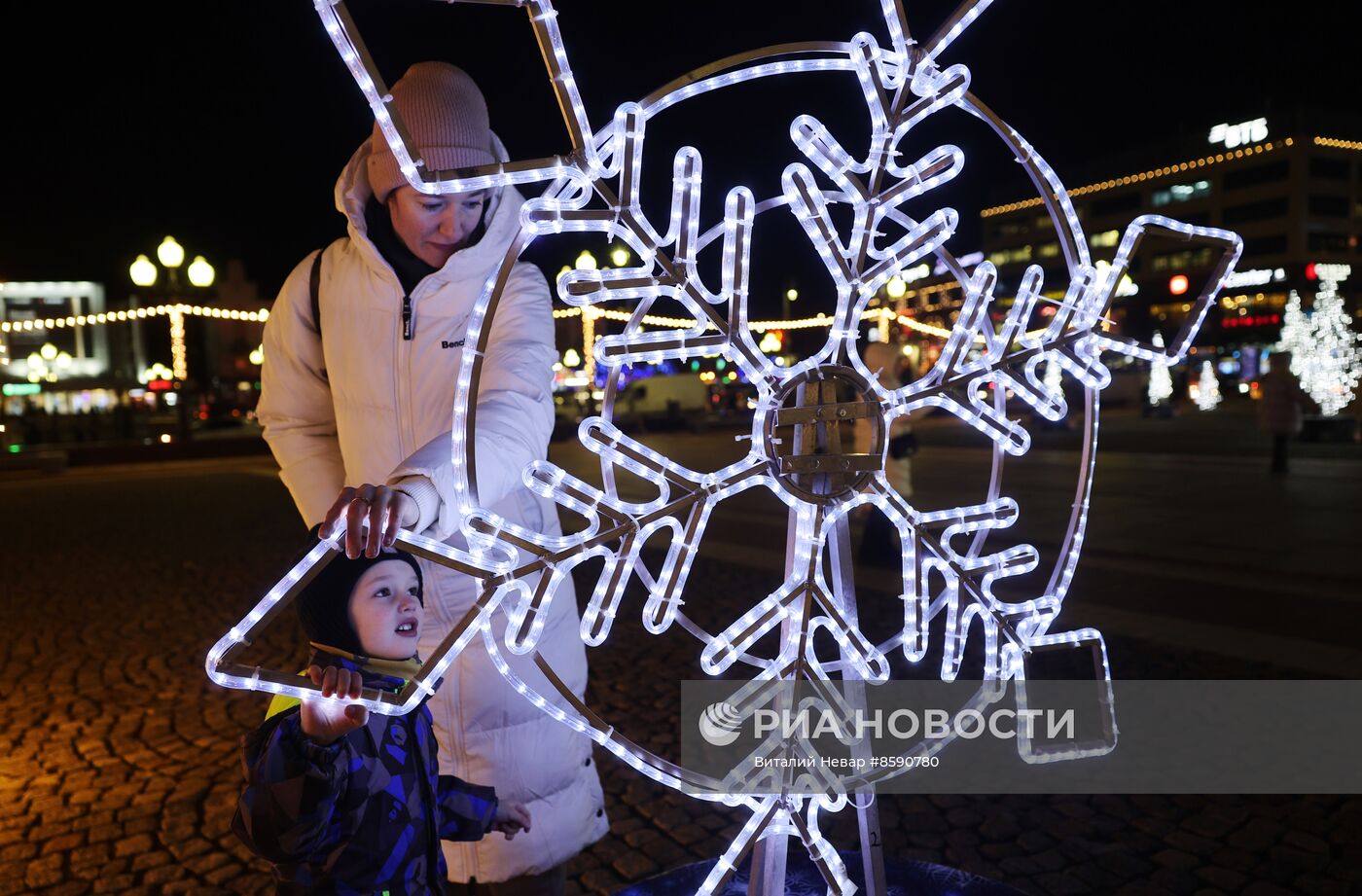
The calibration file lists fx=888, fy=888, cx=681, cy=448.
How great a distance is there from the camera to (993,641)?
1875 mm

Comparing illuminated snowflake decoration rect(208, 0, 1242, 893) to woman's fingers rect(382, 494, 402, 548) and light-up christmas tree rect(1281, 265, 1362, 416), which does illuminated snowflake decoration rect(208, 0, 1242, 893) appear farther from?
light-up christmas tree rect(1281, 265, 1362, 416)

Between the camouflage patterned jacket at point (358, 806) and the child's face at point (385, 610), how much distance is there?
3.2 inches

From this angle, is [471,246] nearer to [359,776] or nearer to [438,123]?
[438,123]

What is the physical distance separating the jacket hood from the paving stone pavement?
219cm

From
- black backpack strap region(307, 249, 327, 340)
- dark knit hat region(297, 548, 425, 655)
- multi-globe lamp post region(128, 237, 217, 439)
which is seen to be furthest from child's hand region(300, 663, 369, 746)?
multi-globe lamp post region(128, 237, 217, 439)

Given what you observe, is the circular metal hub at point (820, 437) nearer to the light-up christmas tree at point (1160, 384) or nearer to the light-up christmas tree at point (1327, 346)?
the light-up christmas tree at point (1327, 346)

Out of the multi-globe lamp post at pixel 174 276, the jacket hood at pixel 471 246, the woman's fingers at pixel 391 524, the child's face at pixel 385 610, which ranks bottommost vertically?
the child's face at pixel 385 610

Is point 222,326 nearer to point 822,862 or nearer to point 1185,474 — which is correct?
point 1185,474

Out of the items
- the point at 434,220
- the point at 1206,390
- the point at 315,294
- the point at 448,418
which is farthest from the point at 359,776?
the point at 1206,390

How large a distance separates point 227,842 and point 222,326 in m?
50.5

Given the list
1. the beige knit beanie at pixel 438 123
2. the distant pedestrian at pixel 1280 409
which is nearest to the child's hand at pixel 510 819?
the beige knit beanie at pixel 438 123

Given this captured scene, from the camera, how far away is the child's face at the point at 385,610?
1830 millimetres

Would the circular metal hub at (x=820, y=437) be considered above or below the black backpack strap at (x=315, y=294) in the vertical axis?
below

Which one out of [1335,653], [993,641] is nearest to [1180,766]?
[1335,653]
